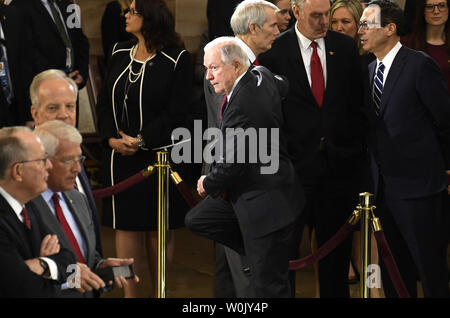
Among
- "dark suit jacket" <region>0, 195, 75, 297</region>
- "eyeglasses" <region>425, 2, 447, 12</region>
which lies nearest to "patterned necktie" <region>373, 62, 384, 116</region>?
"eyeglasses" <region>425, 2, 447, 12</region>

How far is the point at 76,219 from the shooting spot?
171 inches

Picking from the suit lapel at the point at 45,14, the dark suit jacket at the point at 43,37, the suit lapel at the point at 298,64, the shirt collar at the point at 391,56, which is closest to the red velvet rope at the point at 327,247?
the suit lapel at the point at 298,64

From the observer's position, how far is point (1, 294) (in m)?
3.98

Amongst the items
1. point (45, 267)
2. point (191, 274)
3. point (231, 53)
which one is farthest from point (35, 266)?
point (191, 274)

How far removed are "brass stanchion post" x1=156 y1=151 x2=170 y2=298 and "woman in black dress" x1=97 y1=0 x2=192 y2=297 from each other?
1.09ft

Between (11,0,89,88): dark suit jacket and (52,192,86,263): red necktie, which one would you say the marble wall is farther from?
(52,192,86,263): red necktie

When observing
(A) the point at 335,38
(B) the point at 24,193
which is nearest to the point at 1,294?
(B) the point at 24,193

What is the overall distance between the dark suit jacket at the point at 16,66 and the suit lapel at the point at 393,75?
2.33 m

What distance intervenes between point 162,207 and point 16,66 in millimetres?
1374

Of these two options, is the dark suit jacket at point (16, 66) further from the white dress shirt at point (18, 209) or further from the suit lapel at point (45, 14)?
the white dress shirt at point (18, 209)

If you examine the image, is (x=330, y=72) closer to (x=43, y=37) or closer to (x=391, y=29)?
(x=391, y=29)

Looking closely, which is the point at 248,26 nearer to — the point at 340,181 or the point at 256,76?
the point at 256,76
